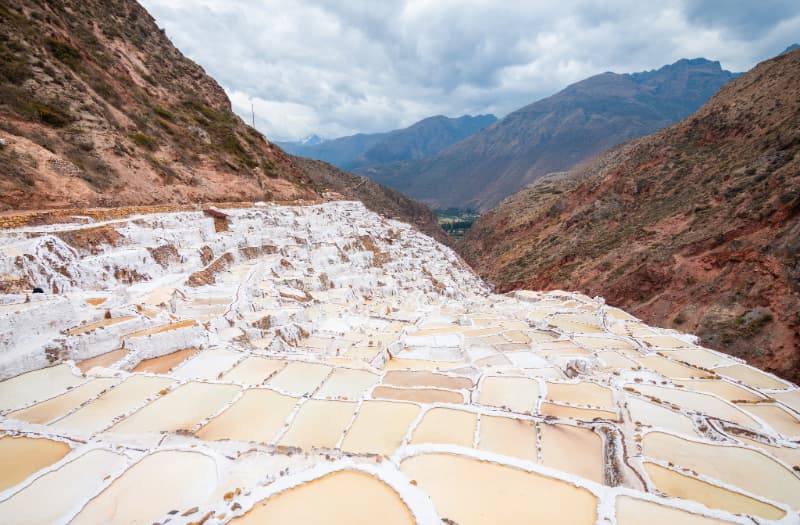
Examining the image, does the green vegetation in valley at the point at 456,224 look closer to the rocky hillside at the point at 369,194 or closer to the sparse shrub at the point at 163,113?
the rocky hillside at the point at 369,194

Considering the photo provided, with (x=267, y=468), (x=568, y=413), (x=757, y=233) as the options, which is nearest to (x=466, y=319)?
(x=568, y=413)

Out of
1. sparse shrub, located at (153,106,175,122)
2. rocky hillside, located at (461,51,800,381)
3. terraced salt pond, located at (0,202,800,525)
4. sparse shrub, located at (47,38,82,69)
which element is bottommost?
terraced salt pond, located at (0,202,800,525)

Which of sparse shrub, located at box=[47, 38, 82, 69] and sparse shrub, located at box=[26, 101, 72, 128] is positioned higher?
sparse shrub, located at box=[47, 38, 82, 69]

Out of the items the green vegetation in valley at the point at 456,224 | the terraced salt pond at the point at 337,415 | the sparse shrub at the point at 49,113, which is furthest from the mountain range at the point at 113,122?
the green vegetation in valley at the point at 456,224

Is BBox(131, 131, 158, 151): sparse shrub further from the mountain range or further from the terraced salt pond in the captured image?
the terraced salt pond

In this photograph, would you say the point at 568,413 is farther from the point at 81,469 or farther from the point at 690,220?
the point at 690,220

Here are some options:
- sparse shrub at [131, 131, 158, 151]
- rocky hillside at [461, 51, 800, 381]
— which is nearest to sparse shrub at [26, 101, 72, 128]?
sparse shrub at [131, 131, 158, 151]
